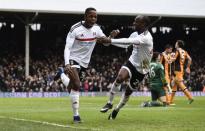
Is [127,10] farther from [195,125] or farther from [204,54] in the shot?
[195,125]

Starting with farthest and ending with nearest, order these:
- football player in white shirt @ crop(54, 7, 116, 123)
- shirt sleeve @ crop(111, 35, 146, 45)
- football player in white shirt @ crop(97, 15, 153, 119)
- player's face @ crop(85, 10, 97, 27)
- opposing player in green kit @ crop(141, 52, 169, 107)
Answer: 1. opposing player in green kit @ crop(141, 52, 169, 107)
2. football player in white shirt @ crop(97, 15, 153, 119)
3. player's face @ crop(85, 10, 97, 27)
4. football player in white shirt @ crop(54, 7, 116, 123)
5. shirt sleeve @ crop(111, 35, 146, 45)

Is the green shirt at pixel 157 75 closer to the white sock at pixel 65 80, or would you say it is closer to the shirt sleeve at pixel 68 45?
the white sock at pixel 65 80

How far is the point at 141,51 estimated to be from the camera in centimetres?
1457

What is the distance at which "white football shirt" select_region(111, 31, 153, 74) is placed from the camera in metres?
14.2

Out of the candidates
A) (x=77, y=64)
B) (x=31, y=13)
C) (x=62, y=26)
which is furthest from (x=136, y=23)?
(x=62, y=26)

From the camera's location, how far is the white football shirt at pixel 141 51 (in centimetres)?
1416

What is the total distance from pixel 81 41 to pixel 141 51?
1.43 m

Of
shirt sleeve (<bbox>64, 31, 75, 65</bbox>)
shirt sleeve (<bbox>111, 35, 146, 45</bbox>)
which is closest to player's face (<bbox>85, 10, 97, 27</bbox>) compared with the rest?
shirt sleeve (<bbox>64, 31, 75, 65</bbox>)

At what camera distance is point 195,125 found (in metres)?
12.9

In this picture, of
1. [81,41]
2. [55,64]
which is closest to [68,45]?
[81,41]

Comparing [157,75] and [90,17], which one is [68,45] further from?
[157,75]

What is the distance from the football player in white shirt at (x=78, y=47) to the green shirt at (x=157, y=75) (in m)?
9.56

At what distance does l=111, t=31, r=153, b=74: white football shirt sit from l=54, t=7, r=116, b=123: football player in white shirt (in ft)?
1.94

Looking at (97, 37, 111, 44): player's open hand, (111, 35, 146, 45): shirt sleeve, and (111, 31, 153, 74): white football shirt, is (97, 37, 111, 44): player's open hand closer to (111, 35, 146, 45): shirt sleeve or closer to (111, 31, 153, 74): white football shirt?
(111, 35, 146, 45): shirt sleeve
